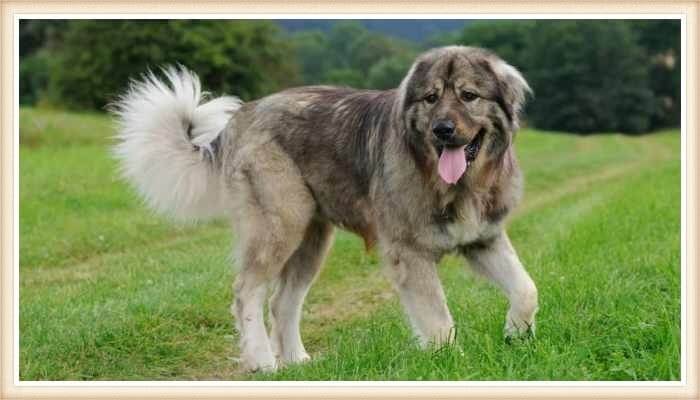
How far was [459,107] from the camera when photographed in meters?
4.64

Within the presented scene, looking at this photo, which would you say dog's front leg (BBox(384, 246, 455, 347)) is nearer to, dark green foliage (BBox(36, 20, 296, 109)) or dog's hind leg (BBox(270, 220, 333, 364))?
dog's hind leg (BBox(270, 220, 333, 364))

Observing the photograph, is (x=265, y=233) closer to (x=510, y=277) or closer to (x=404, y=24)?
(x=510, y=277)

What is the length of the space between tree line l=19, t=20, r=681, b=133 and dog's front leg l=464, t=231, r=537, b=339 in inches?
1005

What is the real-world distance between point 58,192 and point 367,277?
21.4 feet

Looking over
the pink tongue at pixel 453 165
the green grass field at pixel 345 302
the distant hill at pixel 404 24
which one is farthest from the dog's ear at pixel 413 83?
the green grass field at pixel 345 302

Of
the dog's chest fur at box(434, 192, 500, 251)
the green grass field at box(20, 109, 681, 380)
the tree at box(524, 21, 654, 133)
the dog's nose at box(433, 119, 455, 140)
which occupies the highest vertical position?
the tree at box(524, 21, 654, 133)

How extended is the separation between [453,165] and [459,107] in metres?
0.31

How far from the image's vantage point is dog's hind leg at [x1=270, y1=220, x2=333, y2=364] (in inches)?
227

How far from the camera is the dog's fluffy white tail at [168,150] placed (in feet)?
19.5

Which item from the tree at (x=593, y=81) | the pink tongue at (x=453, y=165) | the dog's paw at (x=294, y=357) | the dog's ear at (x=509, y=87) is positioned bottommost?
the dog's paw at (x=294, y=357)

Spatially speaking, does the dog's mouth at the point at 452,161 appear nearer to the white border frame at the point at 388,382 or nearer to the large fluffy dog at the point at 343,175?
the large fluffy dog at the point at 343,175

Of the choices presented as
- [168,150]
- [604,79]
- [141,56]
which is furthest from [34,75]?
[168,150]

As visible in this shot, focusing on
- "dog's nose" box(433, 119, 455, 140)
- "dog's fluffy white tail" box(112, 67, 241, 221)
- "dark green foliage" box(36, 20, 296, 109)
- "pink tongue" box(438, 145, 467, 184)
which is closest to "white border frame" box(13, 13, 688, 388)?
"dog's nose" box(433, 119, 455, 140)

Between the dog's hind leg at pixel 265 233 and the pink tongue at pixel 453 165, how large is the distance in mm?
1186
